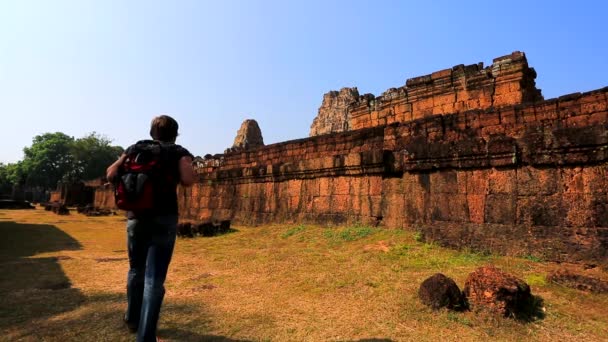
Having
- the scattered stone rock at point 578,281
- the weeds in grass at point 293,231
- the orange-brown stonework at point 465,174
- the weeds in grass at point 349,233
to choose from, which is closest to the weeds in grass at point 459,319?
the scattered stone rock at point 578,281

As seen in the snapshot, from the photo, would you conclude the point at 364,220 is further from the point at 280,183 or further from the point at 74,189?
the point at 74,189

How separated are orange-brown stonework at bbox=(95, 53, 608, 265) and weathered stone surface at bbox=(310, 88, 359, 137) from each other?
878 inches

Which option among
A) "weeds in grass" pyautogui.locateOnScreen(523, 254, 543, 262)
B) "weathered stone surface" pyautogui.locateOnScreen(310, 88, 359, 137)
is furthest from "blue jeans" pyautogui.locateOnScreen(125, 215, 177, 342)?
"weathered stone surface" pyautogui.locateOnScreen(310, 88, 359, 137)

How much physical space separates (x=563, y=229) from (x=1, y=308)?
20.7ft

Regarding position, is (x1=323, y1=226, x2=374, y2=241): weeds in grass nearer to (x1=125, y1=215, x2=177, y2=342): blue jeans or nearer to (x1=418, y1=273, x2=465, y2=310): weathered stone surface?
(x1=418, y1=273, x2=465, y2=310): weathered stone surface

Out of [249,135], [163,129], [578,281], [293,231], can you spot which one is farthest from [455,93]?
[249,135]

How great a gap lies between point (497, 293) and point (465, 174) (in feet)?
8.95

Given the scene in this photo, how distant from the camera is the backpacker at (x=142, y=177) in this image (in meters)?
2.34

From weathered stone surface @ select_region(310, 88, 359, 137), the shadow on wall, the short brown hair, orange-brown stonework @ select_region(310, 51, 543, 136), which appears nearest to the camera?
the short brown hair

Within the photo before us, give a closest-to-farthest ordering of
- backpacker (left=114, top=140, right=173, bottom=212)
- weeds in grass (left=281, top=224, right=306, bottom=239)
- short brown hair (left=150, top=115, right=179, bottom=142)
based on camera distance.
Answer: backpacker (left=114, top=140, right=173, bottom=212), short brown hair (left=150, top=115, right=179, bottom=142), weeds in grass (left=281, top=224, right=306, bottom=239)

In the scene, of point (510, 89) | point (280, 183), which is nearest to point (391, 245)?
point (280, 183)

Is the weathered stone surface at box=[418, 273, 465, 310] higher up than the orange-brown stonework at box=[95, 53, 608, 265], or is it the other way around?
the orange-brown stonework at box=[95, 53, 608, 265]

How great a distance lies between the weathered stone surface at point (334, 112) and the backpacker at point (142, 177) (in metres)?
31.5

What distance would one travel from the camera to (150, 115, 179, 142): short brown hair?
2.61 metres
